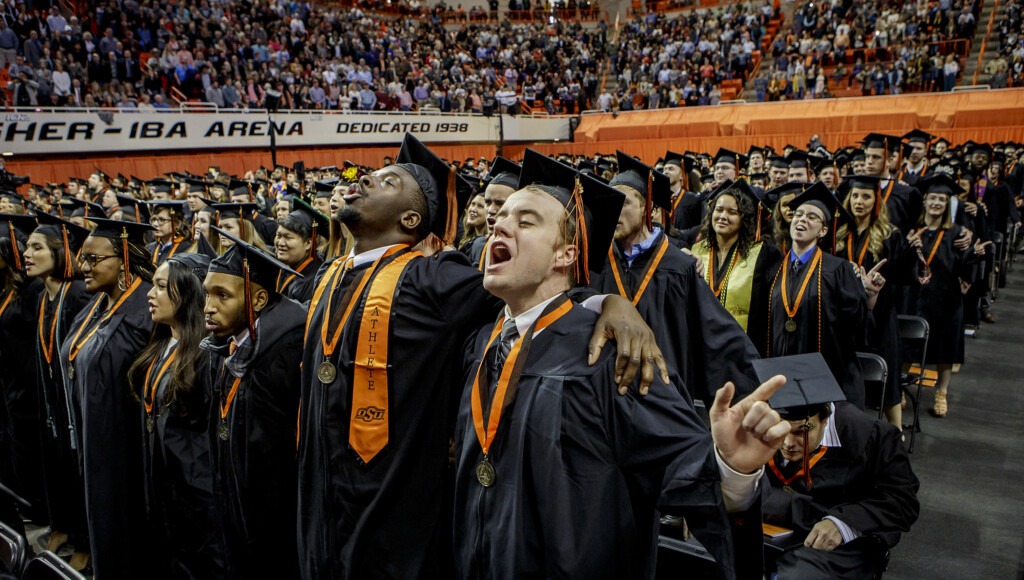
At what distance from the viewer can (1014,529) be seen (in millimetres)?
3850

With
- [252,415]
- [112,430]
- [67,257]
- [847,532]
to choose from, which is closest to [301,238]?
[67,257]

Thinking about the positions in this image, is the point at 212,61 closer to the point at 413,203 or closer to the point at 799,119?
the point at 799,119

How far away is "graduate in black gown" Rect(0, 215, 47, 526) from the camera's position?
14.2 feet

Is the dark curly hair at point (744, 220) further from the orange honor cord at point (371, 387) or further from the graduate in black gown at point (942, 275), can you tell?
the orange honor cord at point (371, 387)

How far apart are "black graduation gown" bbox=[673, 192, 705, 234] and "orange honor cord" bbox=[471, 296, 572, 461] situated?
604 centimetres

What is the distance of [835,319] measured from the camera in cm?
412

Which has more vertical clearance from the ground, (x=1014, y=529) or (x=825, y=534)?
(x=825, y=534)

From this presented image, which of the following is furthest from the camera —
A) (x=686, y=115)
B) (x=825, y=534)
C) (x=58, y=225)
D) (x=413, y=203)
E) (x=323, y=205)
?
(x=686, y=115)

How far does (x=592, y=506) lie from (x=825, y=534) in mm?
1792

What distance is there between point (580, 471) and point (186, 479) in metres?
2.13

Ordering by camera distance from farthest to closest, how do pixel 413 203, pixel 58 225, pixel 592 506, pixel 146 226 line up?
pixel 58 225 → pixel 146 226 → pixel 413 203 → pixel 592 506

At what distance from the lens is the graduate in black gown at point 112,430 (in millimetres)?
3176

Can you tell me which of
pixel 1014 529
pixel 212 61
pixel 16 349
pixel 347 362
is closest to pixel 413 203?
pixel 347 362

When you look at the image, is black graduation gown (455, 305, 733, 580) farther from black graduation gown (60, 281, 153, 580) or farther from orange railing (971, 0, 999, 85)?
orange railing (971, 0, 999, 85)
